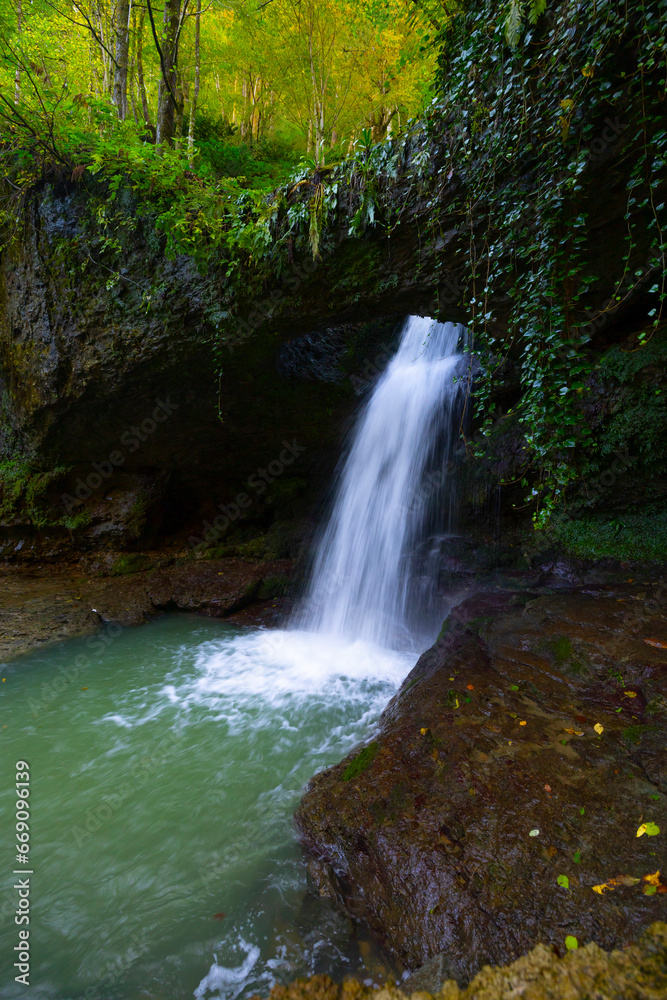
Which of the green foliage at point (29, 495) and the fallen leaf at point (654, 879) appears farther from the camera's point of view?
the green foliage at point (29, 495)

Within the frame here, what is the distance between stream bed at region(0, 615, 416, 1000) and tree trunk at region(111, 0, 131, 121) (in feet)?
27.5

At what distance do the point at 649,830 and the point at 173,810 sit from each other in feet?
9.55

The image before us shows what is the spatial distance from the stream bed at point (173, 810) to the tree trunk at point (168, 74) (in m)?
7.85

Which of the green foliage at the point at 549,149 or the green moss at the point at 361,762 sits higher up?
the green foliage at the point at 549,149

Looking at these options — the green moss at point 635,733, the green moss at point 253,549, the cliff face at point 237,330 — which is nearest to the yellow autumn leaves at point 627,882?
the green moss at point 635,733

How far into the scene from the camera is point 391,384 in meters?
7.72

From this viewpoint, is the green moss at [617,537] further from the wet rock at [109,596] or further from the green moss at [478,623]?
the wet rock at [109,596]

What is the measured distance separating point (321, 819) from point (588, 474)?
4618mm

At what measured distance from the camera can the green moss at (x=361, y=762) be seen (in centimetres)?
281

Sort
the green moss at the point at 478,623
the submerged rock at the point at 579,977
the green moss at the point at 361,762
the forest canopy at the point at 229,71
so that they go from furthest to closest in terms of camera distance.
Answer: the forest canopy at the point at 229,71 → the green moss at the point at 478,623 → the green moss at the point at 361,762 → the submerged rock at the point at 579,977

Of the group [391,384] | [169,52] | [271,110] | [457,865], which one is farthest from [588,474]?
[271,110]

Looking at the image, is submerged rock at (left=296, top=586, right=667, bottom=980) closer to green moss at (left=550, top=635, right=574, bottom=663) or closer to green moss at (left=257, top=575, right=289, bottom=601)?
green moss at (left=550, top=635, right=574, bottom=663)

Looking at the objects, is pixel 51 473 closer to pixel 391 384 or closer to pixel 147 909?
pixel 391 384

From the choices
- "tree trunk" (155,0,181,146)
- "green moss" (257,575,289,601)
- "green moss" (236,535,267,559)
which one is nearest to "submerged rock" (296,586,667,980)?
"green moss" (257,575,289,601)
